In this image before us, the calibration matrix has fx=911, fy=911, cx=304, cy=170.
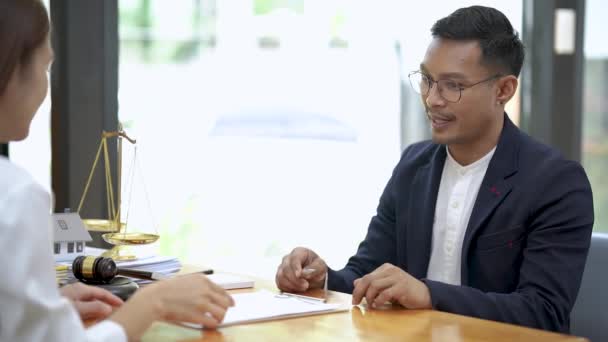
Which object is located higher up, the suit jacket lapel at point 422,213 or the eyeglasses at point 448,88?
the eyeglasses at point 448,88

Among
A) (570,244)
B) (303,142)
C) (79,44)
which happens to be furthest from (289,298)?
(303,142)

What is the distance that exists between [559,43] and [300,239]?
138 cm

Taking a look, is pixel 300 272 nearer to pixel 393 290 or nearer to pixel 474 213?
pixel 393 290

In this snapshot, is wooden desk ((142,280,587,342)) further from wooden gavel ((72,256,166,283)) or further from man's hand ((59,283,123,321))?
wooden gavel ((72,256,166,283))

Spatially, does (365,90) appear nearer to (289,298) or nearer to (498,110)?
(498,110)

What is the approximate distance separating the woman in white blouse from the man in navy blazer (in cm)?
49

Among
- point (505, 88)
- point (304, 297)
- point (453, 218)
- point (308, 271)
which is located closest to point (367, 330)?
point (304, 297)

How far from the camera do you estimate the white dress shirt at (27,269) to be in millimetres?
1249

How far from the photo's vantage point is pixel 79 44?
3.31 meters

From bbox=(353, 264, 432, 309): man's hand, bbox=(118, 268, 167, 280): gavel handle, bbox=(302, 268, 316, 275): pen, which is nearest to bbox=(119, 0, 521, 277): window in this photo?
bbox=(118, 268, 167, 280): gavel handle

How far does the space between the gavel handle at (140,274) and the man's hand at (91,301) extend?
0.39 metres

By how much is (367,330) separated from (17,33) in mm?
808

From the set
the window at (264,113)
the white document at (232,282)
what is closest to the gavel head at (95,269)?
the white document at (232,282)

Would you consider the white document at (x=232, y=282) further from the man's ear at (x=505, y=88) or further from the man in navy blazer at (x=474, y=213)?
the man's ear at (x=505, y=88)
